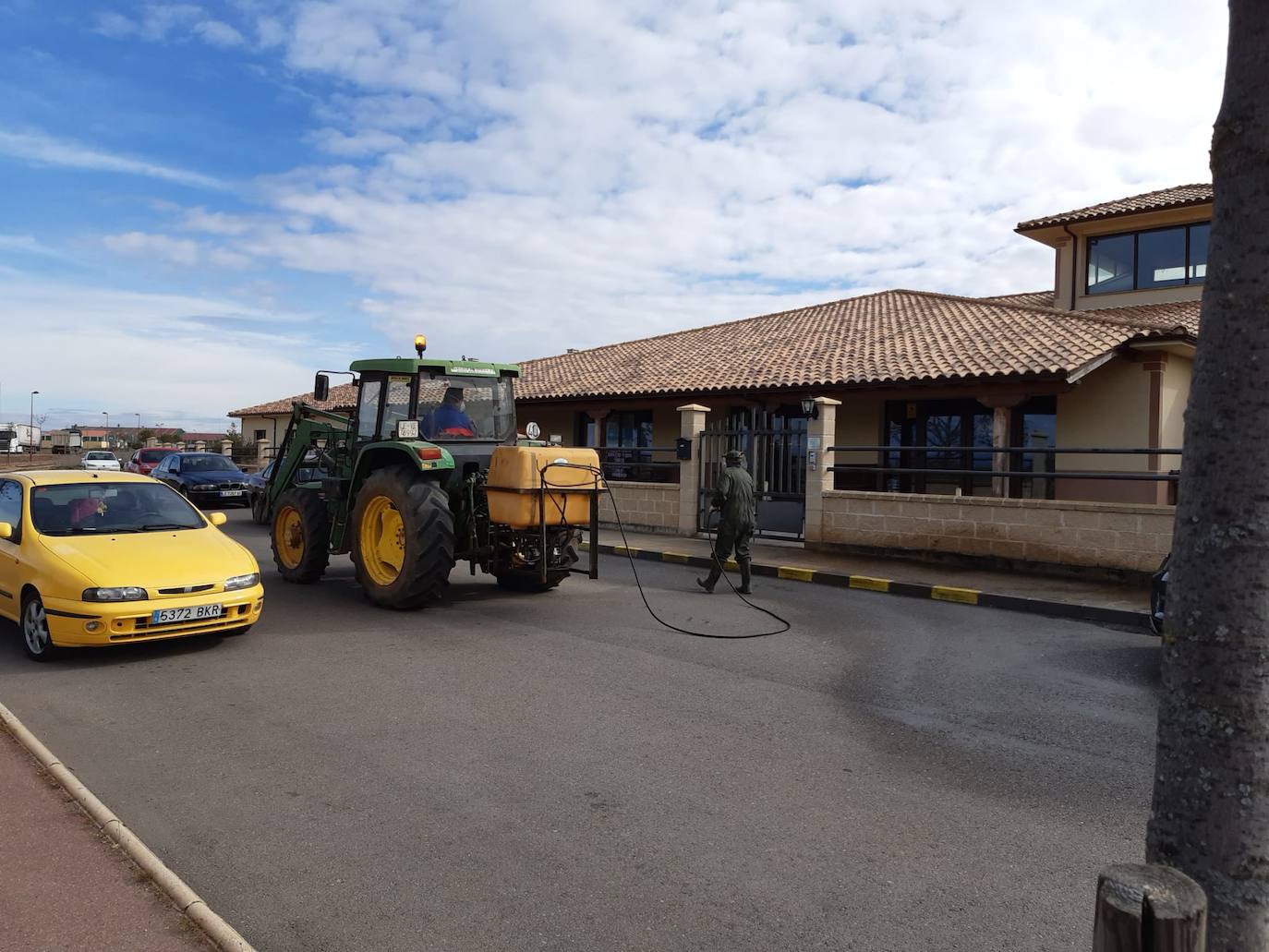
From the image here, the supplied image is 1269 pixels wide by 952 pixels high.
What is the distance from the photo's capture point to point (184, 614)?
654 centimetres

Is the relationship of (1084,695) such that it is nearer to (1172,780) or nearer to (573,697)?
(573,697)

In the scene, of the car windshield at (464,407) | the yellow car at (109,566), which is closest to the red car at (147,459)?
the car windshield at (464,407)

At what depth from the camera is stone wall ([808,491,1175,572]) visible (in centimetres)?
1064

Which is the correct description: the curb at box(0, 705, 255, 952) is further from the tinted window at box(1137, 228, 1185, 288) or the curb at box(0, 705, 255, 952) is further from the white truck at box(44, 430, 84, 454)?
the white truck at box(44, 430, 84, 454)

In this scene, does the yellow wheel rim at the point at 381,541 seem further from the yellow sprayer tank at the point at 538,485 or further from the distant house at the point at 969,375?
the distant house at the point at 969,375

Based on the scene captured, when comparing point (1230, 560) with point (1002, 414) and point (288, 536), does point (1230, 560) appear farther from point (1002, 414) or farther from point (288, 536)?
point (1002, 414)

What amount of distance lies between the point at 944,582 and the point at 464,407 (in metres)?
6.03

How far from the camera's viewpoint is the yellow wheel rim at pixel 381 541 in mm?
8977

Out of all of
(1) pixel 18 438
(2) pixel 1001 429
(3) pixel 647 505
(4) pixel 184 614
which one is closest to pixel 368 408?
(4) pixel 184 614

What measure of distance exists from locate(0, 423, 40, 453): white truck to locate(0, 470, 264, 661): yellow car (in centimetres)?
6280

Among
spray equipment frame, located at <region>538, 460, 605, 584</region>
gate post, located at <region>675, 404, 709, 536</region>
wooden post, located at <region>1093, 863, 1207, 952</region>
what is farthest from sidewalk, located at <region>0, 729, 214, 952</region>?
gate post, located at <region>675, 404, 709, 536</region>

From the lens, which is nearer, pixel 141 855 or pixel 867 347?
pixel 141 855

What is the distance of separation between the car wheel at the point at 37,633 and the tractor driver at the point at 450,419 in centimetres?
389

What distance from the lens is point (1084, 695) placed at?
6.29 meters
